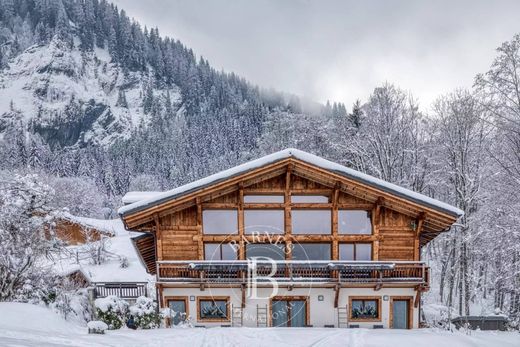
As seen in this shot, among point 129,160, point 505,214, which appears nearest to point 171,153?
point 129,160

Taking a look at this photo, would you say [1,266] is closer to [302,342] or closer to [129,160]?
[302,342]

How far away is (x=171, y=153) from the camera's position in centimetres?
13025

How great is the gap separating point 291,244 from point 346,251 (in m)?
2.45

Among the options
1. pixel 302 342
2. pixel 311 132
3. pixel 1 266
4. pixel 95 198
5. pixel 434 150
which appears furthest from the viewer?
pixel 95 198

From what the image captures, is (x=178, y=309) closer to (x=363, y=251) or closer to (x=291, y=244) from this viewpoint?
(x=291, y=244)

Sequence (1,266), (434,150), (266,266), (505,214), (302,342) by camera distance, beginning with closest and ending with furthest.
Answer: (302,342) → (1,266) → (266,266) → (505,214) → (434,150)

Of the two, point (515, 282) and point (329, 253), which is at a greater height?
point (329, 253)

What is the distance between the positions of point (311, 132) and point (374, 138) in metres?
25.8

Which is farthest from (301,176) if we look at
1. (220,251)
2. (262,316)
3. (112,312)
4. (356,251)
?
(112,312)

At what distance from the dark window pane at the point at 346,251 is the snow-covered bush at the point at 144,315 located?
816cm

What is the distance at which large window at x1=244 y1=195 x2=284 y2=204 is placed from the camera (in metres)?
19.0

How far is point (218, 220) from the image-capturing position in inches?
746

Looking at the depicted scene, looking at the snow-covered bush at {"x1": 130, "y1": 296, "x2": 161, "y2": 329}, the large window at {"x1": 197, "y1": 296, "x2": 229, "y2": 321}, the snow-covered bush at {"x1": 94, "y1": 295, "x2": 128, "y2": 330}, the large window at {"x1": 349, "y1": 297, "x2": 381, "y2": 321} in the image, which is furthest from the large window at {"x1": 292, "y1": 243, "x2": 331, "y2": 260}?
the snow-covered bush at {"x1": 94, "y1": 295, "x2": 128, "y2": 330}

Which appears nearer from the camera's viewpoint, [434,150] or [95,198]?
[434,150]
